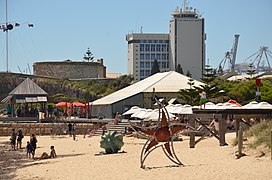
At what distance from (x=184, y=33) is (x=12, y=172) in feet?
286

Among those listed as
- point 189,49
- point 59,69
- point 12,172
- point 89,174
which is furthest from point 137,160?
point 189,49

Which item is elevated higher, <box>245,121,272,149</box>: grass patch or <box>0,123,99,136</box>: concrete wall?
<box>245,121,272,149</box>: grass patch

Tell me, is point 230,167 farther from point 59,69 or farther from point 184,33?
point 184,33

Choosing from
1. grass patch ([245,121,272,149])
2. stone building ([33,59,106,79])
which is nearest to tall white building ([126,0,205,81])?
stone building ([33,59,106,79])

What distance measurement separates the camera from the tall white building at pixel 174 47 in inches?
4048

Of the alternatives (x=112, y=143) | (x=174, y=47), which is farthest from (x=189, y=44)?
(x=112, y=143)

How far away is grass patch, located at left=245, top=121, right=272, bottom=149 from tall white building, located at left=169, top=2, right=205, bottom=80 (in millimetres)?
84962

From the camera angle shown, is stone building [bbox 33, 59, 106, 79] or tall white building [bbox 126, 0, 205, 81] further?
tall white building [bbox 126, 0, 205, 81]

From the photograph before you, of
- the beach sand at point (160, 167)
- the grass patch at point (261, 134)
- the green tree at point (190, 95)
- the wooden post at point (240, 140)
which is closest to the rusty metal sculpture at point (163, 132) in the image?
the beach sand at point (160, 167)

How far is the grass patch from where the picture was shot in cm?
1500

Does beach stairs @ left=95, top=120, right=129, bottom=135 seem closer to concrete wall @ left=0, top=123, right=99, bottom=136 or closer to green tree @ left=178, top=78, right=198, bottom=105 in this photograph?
concrete wall @ left=0, top=123, right=99, bottom=136

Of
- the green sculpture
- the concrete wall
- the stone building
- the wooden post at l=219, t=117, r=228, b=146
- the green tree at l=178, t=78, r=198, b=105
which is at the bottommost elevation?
the concrete wall

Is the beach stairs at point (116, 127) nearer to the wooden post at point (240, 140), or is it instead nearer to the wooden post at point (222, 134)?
the wooden post at point (222, 134)

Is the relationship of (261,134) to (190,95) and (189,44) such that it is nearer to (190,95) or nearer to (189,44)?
(190,95)
